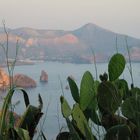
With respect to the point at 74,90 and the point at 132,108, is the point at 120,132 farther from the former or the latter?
the point at 74,90

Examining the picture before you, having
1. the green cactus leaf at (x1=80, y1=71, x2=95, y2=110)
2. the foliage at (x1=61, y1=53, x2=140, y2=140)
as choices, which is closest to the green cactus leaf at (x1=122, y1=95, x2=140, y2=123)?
the foliage at (x1=61, y1=53, x2=140, y2=140)

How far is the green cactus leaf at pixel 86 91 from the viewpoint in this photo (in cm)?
86

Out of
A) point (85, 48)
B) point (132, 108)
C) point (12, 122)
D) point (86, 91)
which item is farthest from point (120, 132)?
point (85, 48)

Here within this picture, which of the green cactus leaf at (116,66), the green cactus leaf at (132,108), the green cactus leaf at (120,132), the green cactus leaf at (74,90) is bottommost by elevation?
the green cactus leaf at (120,132)

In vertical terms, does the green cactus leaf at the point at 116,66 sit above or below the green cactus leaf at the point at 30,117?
above

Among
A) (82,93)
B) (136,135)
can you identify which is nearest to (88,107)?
(82,93)

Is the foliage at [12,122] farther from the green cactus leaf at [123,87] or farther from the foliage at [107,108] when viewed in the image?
the green cactus leaf at [123,87]

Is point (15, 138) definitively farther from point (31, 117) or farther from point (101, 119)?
point (101, 119)

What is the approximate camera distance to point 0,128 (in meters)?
0.81

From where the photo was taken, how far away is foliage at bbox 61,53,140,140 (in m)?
0.75

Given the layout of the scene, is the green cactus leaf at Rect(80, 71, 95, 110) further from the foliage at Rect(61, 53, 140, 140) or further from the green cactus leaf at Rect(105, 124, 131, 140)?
the green cactus leaf at Rect(105, 124, 131, 140)

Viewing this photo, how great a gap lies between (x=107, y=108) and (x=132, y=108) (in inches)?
2.9

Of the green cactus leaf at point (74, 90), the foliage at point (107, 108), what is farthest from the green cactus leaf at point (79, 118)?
the green cactus leaf at point (74, 90)

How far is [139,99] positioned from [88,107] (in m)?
0.17
